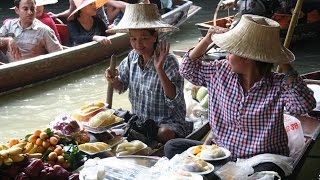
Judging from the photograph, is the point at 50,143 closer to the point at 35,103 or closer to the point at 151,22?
the point at 151,22

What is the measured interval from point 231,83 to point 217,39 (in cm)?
24

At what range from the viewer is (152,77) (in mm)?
3113

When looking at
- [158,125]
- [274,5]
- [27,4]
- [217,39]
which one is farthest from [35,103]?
[274,5]

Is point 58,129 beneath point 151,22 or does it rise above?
beneath

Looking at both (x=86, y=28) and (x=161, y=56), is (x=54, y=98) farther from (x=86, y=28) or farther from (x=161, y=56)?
(x=161, y=56)

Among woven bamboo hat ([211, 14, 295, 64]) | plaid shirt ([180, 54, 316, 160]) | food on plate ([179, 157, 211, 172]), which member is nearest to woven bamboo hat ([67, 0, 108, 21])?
plaid shirt ([180, 54, 316, 160])

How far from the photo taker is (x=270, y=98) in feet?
8.03

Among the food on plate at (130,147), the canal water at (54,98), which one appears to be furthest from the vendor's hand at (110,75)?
the canal water at (54,98)

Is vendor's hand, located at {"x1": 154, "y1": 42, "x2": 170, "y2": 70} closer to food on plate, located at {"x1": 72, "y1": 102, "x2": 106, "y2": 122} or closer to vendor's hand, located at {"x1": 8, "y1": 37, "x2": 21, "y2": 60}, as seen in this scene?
food on plate, located at {"x1": 72, "y1": 102, "x2": 106, "y2": 122}

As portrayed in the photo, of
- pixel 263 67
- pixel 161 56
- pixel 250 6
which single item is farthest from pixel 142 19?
pixel 250 6

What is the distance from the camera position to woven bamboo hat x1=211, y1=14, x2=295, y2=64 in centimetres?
240

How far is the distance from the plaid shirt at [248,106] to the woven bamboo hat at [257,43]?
13 cm

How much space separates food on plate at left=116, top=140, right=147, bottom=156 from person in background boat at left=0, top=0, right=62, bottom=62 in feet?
8.67

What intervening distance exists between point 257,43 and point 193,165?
2.22ft
